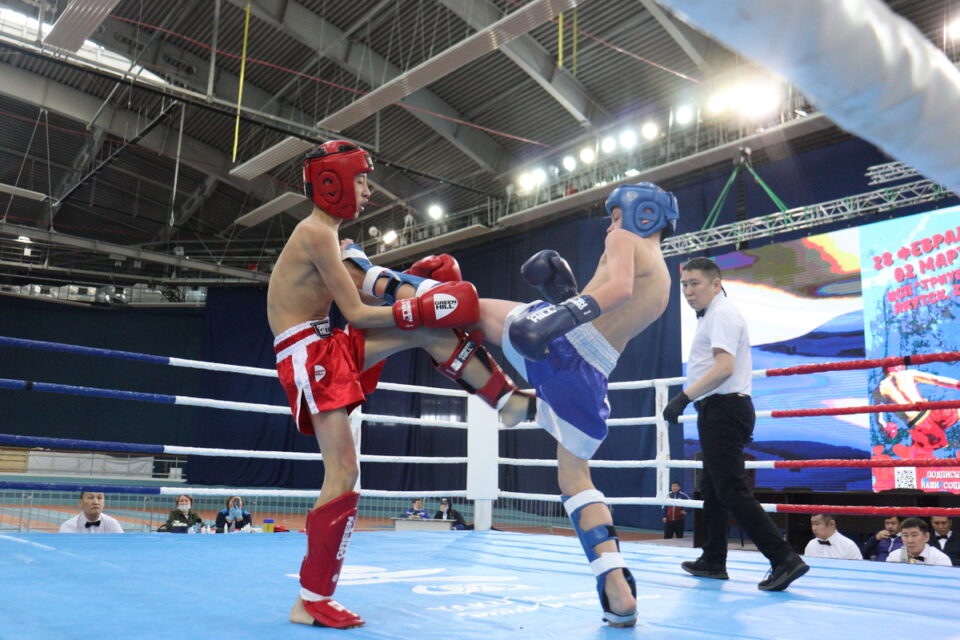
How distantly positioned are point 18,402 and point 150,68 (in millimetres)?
10024

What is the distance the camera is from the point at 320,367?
5.70 feet

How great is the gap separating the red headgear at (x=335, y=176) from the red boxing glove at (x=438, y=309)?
0.30m

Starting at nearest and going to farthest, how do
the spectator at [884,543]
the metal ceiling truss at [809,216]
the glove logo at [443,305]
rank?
the glove logo at [443,305] → the spectator at [884,543] → the metal ceiling truss at [809,216]

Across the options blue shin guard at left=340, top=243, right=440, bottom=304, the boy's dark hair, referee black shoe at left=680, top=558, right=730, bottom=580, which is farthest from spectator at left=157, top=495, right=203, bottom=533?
the boy's dark hair

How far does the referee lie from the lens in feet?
7.48

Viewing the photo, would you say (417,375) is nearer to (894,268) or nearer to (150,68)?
(150,68)

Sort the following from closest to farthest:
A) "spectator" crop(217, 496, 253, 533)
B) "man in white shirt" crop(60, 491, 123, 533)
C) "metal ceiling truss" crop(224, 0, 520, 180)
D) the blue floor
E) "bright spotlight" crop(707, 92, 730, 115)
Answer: the blue floor < "man in white shirt" crop(60, 491, 123, 533) < "spectator" crop(217, 496, 253, 533) < "bright spotlight" crop(707, 92, 730, 115) < "metal ceiling truss" crop(224, 0, 520, 180)

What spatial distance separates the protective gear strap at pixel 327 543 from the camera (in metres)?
1.57

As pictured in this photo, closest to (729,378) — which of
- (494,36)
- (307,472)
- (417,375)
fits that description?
(494,36)

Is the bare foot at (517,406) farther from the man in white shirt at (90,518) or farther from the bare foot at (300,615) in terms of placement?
the man in white shirt at (90,518)

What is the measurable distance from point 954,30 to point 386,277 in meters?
6.85

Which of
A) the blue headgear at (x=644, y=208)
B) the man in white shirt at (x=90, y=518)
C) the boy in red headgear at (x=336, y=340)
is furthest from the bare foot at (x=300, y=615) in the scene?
the man in white shirt at (x=90, y=518)

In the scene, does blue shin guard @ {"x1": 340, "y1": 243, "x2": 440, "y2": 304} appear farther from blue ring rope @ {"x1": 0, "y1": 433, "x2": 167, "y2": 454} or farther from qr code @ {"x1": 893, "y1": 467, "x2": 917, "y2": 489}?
qr code @ {"x1": 893, "y1": 467, "x2": 917, "y2": 489}

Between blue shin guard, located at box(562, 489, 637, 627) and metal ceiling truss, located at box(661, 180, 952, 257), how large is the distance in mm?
5994
